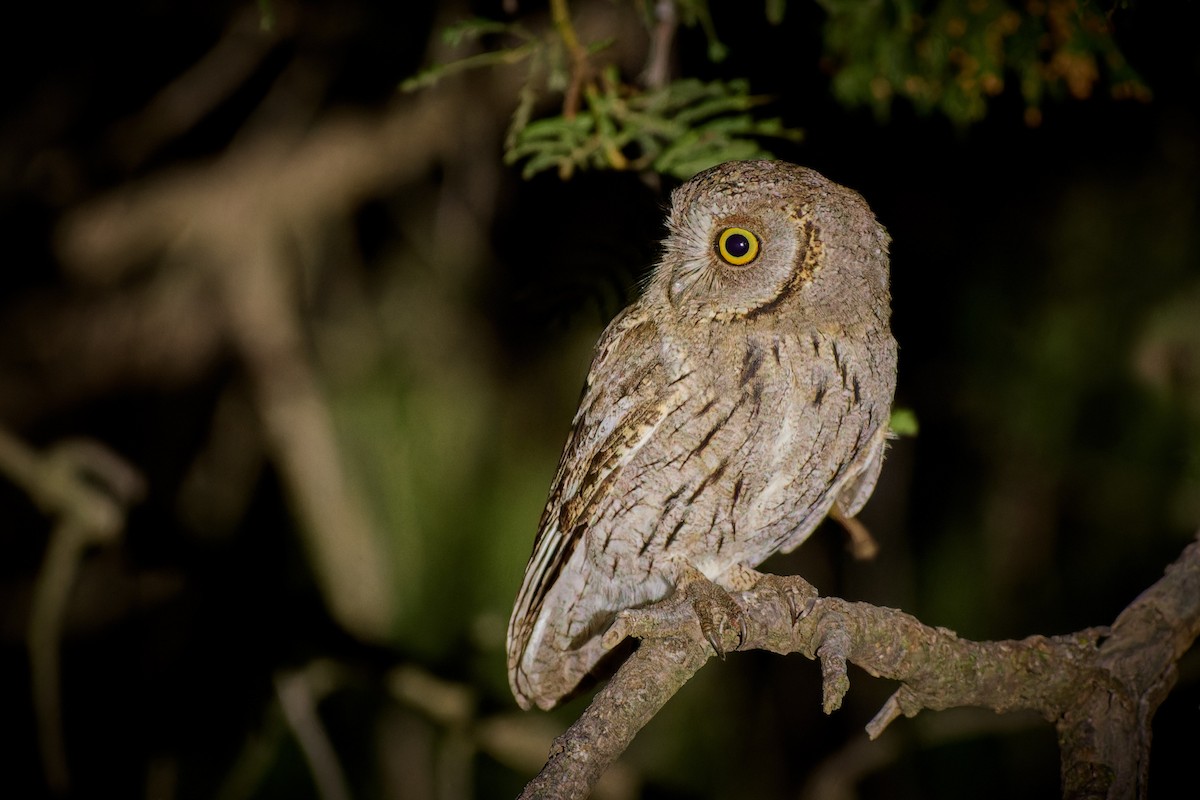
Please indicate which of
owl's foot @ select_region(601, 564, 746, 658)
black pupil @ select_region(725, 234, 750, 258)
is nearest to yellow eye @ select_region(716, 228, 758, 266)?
black pupil @ select_region(725, 234, 750, 258)

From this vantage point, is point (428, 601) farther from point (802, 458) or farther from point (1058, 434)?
point (1058, 434)

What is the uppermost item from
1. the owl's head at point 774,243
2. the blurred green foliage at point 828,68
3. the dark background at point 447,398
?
the blurred green foliage at point 828,68

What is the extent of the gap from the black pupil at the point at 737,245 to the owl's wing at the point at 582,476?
0.64ft

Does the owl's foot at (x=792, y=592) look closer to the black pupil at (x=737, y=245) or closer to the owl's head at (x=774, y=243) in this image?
the owl's head at (x=774, y=243)

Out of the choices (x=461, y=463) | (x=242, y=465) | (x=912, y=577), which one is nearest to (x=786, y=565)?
(x=912, y=577)

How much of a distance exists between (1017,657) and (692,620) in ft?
1.80

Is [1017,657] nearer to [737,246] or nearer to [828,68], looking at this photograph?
[737,246]

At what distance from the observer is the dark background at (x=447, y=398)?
288cm

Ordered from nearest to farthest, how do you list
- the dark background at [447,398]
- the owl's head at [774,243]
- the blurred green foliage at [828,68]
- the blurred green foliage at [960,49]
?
the owl's head at [774,243] → the blurred green foliage at [828,68] → the blurred green foliage at [960,49] → the dark background at [447,398]

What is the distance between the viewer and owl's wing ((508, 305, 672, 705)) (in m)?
1.56

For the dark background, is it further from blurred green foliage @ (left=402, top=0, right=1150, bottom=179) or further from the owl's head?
the owl's head

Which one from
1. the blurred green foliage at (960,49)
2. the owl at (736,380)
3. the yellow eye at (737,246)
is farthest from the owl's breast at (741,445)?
the blurred green foliage at (960,49)

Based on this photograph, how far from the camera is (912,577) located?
345 centimetres

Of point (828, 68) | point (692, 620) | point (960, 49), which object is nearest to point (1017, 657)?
point (692, 620)
